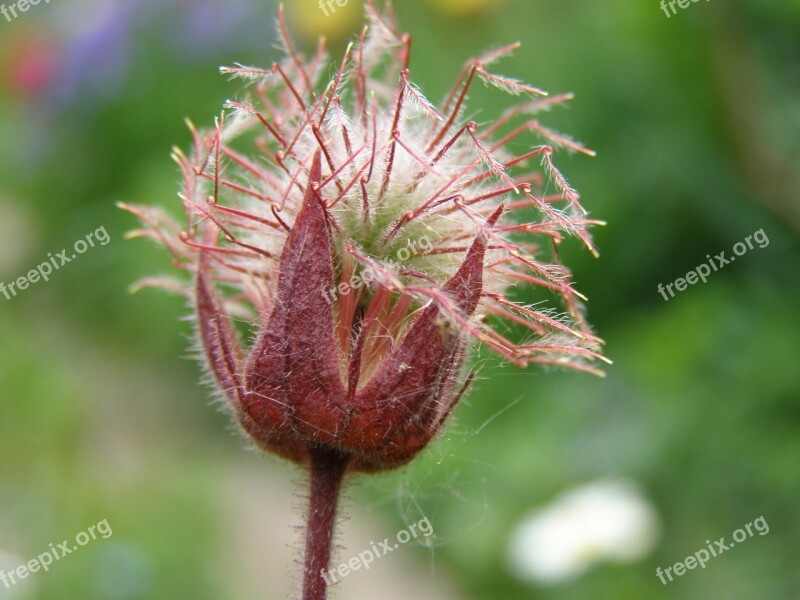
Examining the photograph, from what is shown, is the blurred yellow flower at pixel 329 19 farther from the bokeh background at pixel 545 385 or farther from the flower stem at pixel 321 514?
the flower stem at pixel 321 514

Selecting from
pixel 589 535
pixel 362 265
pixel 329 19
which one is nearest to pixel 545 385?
pixel 589 535

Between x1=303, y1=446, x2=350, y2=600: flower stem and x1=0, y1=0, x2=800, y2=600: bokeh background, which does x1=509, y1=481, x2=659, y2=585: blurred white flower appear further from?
Answer: x1=303, y1=446, x2=350, y2=600: flower stem

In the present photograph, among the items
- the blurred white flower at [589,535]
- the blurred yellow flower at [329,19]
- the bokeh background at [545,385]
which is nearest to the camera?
the blurred white flower at [589,535]

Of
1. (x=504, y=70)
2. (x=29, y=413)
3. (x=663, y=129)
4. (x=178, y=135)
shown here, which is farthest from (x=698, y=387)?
(x=178, y=135)

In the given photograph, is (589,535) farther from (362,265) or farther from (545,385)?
(362,265)

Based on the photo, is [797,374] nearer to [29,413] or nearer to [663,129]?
[663,129]

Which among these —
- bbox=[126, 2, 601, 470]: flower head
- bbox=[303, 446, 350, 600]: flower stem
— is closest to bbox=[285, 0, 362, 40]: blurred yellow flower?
bbox=[126, 2, 601, 470]: flower head

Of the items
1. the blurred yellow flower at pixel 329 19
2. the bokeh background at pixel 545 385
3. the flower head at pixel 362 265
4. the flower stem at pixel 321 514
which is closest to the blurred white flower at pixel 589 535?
the bokeh background at pixel 545 385
